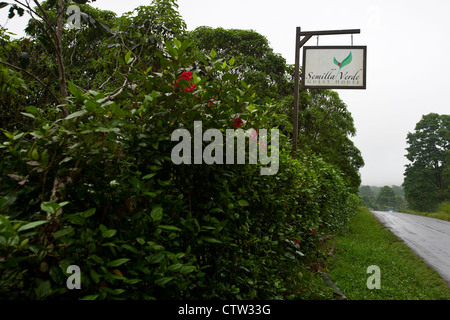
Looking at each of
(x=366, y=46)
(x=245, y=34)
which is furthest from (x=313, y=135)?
(x=366, y=46)

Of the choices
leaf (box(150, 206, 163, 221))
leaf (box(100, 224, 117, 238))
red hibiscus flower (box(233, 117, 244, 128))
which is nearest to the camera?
leaf (box(100, 224, 117, 238))

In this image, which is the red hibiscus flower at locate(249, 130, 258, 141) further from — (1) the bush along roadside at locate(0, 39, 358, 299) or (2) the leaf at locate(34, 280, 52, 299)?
(2) the leaf at locate(34, 280, 52, 299)

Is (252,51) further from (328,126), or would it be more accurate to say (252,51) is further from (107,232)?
(107,232)

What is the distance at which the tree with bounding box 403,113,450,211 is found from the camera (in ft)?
150

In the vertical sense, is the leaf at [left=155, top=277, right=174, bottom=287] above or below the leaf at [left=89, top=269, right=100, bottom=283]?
below

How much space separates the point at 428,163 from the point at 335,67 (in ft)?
176

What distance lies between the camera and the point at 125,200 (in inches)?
55.4

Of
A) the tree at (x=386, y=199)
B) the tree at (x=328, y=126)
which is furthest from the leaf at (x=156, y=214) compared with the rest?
the tree at (x=386, y=199)

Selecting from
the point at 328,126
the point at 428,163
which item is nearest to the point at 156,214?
the point at 328,126

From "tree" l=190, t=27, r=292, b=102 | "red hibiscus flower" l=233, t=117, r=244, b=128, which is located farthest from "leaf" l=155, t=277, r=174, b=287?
"tree" l=190, t=27, r=292, b=102

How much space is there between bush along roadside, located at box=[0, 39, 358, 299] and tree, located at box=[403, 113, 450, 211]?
52.7 meters

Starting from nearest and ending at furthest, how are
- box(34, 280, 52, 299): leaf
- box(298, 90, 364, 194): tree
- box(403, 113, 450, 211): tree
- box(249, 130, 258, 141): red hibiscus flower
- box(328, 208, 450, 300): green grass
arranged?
box(34, 280, 52, 299): leaf → box(249, 130, 258, 141): red hibiscus flower → box(328, 208, 450, 300): green grass → box(298, 90, 364, 194): tree → box(403, 113, 450, 211): tree
